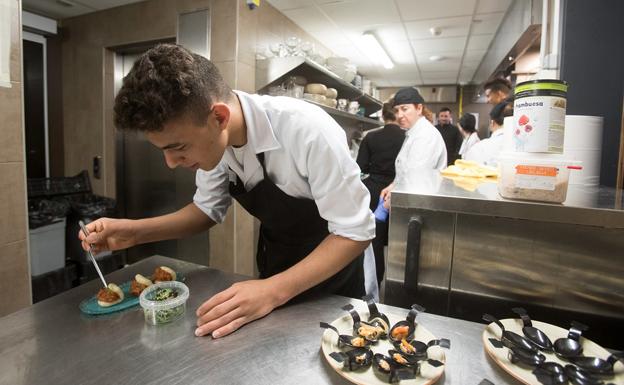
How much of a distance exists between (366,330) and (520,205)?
1.64ft

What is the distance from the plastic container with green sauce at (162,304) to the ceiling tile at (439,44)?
424 cm

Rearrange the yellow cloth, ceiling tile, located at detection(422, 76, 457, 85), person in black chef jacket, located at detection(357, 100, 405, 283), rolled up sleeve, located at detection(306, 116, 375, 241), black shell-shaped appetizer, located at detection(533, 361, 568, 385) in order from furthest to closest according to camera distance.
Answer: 1. ceiling tile, located at detection(422, 76, 457, 85)
2. person in black chef jacket, located at detection(357, 100, 405, 283)
3. the yellow cloth
4. rolled up sleeve, located at detection(306, 116, 375, 241)
5. black shell-shaped appetizer, located at detection(533, 361, 568, 385)

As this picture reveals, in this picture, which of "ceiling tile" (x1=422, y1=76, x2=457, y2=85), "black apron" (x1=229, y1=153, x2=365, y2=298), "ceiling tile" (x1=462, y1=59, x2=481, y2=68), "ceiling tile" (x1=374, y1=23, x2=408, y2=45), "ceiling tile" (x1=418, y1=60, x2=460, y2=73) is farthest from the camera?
"ceiling tile" (x1=422, y1=76, x2=457, y2=85)

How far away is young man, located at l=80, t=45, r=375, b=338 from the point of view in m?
0.78

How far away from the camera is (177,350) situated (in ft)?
2.37

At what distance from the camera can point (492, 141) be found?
3066 mm

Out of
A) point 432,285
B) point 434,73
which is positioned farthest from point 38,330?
point 434,73

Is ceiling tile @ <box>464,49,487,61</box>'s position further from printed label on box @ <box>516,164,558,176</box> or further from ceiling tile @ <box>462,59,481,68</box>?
printed label on box @ <box>516,164,558,176</box>

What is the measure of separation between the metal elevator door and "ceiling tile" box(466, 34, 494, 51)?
3.50m

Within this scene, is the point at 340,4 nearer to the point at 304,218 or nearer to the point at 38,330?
the point at 304,218

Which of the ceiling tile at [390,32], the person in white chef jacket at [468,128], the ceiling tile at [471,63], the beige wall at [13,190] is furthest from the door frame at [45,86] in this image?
the ceiling tile at [471,63]

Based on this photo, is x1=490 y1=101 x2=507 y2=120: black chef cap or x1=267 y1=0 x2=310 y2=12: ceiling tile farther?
x1=267 y1=0 x2=310 y2=12: ceiling tile

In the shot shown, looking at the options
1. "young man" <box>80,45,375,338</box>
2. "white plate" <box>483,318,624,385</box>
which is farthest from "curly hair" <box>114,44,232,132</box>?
"white plate" <box>483,318,624,385</box>

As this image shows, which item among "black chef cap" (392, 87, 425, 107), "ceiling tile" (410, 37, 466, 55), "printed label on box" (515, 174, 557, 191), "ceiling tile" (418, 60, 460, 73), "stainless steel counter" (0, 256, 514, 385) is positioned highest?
"ceiling tile" (418, 60, 460, 73)
